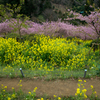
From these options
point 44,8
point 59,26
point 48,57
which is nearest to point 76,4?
point 44,8

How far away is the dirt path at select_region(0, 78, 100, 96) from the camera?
313 centimetres

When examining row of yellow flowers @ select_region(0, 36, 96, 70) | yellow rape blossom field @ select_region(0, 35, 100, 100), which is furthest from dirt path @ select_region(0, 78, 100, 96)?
row of yellow flowers @ select_region(0, 36, 96, 70)

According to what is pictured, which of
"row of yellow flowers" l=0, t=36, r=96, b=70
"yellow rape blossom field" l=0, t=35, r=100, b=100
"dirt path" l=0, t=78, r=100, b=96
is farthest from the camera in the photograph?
"row of yellow flowers" l=0, t=36, r=96, b=70

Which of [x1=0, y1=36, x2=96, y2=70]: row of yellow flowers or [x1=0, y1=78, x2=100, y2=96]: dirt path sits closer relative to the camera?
[x1=0, y1=78, x2=100, y2=96]: dirt path

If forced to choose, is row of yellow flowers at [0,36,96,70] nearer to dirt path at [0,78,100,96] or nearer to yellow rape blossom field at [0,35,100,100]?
yellow rape blossom field at [0,35,100,100]

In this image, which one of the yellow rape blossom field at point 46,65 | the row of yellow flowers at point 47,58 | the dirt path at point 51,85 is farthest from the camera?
the row of yellow flowers at point 47,58

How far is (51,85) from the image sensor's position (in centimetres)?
350

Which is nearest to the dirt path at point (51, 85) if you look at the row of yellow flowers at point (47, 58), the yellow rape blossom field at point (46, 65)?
the yellow rape blossom field at point (46, 65)

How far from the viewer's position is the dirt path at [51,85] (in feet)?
10.3

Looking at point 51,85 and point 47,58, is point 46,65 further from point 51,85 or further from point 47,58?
point 51,85

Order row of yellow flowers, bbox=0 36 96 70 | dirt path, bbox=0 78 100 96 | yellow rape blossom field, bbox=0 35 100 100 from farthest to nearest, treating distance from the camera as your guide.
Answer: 1. row of yellow flowers, bbox=0 36 96 70
2. yellow rape blossom field, bbox=0 35 100 100
3. dirt path, bbox=0 78 100 96

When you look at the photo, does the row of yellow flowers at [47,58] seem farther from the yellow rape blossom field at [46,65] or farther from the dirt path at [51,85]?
the dirt path at [51,85]

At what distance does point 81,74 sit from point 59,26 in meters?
7.78

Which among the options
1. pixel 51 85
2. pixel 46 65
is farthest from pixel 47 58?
pixel 51 85
